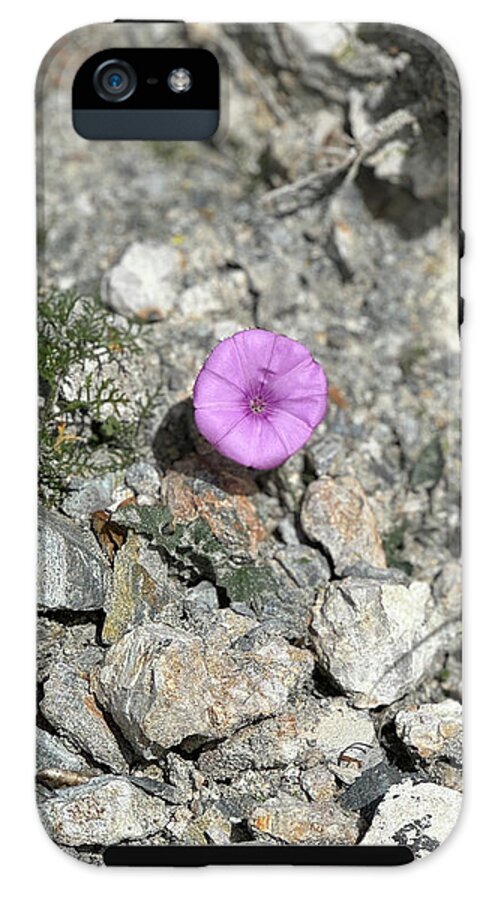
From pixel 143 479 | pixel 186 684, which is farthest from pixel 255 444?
pixel 186 684

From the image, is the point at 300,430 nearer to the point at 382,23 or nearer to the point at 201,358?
the point at 201,358

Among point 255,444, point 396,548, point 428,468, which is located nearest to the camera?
point 255,444

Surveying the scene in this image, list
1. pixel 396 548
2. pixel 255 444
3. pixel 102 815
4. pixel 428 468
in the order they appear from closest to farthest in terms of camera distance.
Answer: pixel 102 815
pixel 255 444
pixel 396 548
pixel 428 468

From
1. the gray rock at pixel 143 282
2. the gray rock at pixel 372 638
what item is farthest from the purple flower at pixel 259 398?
the gray rock at pixel 143 282

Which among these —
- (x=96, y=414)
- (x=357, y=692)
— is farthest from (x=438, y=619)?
(x=96, y=414)

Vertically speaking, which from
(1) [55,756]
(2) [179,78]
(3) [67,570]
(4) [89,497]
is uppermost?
(2) [179,78]

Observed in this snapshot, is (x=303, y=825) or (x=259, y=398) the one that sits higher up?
(x=259, y=398)

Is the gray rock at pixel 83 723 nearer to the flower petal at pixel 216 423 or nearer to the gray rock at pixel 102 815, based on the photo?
the gray rock at pixel 102 815

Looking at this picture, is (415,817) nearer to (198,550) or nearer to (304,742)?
(304,742)
